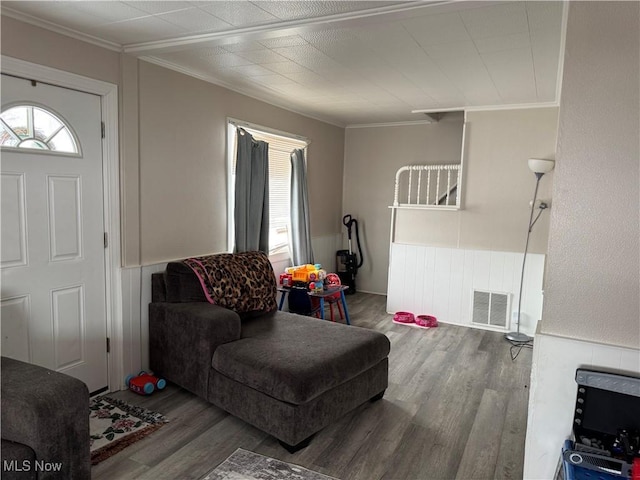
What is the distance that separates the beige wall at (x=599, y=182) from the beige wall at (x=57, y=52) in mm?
2642

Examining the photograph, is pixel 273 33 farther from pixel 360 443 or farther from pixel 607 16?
pixel 360 443

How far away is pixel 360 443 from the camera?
2547 millimetres

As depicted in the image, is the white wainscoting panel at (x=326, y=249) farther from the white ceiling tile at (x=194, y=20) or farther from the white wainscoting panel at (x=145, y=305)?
the white ceiling tile at (x=194, y=20)

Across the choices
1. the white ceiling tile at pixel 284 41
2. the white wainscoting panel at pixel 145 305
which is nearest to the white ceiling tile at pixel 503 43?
the white ceiling tile at pixel 284 41

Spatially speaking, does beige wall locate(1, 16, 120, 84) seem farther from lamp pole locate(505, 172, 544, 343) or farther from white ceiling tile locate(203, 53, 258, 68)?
lamp pole locate(505, 172, 544, 343)

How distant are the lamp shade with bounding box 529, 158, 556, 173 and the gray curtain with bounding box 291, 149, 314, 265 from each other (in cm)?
237

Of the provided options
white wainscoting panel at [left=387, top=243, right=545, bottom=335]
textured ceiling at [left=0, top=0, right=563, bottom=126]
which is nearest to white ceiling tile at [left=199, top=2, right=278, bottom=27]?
textured ceiling at [left=0, top=0, right=563, bottom=126]

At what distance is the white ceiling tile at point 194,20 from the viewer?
2.33 m

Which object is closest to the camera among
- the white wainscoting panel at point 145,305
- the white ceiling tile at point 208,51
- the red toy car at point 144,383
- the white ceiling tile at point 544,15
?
the white ceiling tile at point 544,15

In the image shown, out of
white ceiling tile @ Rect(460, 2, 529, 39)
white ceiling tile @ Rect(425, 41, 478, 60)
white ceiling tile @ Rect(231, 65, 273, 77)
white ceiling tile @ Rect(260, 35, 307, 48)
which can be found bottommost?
white ceiling tile @ Rect(260, 35, 307, 48)

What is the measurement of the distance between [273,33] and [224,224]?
75.1 inches

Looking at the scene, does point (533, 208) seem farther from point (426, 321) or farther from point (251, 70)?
point (251, 70)

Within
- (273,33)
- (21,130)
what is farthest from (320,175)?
(21,130)

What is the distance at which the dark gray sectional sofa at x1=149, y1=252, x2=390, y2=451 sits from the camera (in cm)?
242
